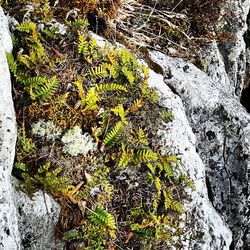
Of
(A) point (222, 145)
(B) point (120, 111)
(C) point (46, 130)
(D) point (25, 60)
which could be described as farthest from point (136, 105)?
(A) point (222, 145)

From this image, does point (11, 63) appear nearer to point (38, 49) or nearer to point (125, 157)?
point (38, 49)

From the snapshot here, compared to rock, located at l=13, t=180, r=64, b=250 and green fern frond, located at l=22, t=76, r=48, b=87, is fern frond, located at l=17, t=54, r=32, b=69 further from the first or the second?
rock, located at l=13, t=180, r=64, b=250

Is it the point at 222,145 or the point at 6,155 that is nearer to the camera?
the point at 6,155

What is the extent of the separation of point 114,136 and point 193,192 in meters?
1.16

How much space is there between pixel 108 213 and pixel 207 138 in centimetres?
200

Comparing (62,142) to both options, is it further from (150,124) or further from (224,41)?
(224,41)

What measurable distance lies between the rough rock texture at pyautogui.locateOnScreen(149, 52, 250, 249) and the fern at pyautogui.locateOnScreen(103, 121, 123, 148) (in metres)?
1.45

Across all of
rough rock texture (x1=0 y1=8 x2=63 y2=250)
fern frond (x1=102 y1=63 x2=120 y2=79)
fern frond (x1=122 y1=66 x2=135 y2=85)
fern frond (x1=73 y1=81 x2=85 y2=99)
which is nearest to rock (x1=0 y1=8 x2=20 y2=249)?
rough rock texture (x1=0 y1=8 x2=63 y2=250)

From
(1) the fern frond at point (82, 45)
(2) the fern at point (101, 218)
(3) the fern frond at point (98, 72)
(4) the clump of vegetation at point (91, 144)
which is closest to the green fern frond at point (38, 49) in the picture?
(4) the clump of vegetation at point (91, 144)

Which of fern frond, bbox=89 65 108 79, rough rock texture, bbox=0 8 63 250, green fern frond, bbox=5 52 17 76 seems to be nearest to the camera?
rough rock texture, bbox=0 8 63 250

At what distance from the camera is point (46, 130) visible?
14.8 feet

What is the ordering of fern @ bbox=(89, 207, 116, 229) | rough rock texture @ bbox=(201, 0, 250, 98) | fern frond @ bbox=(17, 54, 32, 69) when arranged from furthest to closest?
rough rock texture @ bbox=(201, 0, 250, 98)
fern frond @ bbox=(17, 54, 32, 69)
fern @ bbox=(89, 207, 116, 229)

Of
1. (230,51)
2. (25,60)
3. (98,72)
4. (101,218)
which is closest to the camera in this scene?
(101,218)

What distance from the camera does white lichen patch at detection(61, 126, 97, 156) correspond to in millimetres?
4520
